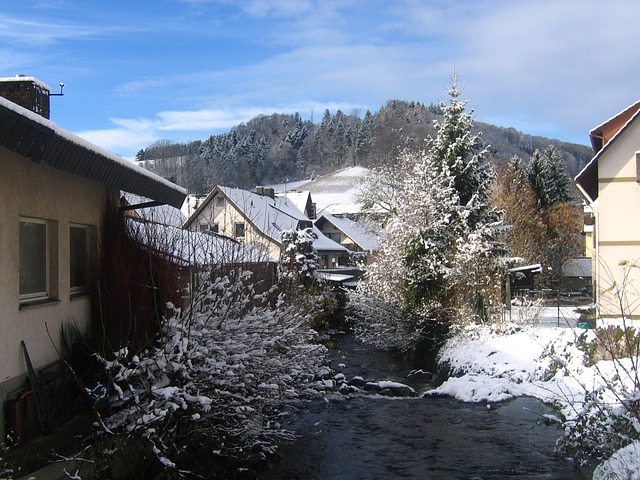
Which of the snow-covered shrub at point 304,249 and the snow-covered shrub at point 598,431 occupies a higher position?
the snow-covered shrub at point 304,249

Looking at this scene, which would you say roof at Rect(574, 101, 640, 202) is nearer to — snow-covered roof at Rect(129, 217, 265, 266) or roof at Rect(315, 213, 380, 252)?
snow-covered roof at Rect(129, 217, 265, 266)

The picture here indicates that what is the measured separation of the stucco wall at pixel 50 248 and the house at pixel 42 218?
10 millimetres

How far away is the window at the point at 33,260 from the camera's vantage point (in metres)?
7.15

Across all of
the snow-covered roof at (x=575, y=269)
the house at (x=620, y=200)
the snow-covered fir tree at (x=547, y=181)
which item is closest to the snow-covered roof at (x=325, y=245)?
the snow-covered fir tree at (x=547, y=181)

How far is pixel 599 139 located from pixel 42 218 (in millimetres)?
17558

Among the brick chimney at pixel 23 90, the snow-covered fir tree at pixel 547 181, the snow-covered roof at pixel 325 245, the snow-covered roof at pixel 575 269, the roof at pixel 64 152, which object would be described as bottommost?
the snow-covered roof at pixel 575 269

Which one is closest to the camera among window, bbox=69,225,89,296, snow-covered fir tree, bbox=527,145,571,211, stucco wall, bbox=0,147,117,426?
stucco wall, bbox=0,147,117,426

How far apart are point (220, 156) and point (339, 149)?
117 feet

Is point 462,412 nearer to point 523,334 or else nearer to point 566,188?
point 523,334

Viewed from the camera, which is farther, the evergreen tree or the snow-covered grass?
the evergreen tree

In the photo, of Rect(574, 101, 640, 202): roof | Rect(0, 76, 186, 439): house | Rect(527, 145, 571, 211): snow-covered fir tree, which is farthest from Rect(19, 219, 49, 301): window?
Rect(527, 145, 571, 211): snow-covered fir tree

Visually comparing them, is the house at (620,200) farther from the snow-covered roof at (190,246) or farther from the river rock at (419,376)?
the snow-covered roof at (190,246)

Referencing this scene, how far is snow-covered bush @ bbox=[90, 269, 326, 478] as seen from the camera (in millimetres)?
6645

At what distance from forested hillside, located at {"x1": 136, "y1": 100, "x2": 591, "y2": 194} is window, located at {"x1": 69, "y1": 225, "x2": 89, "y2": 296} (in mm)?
59529
